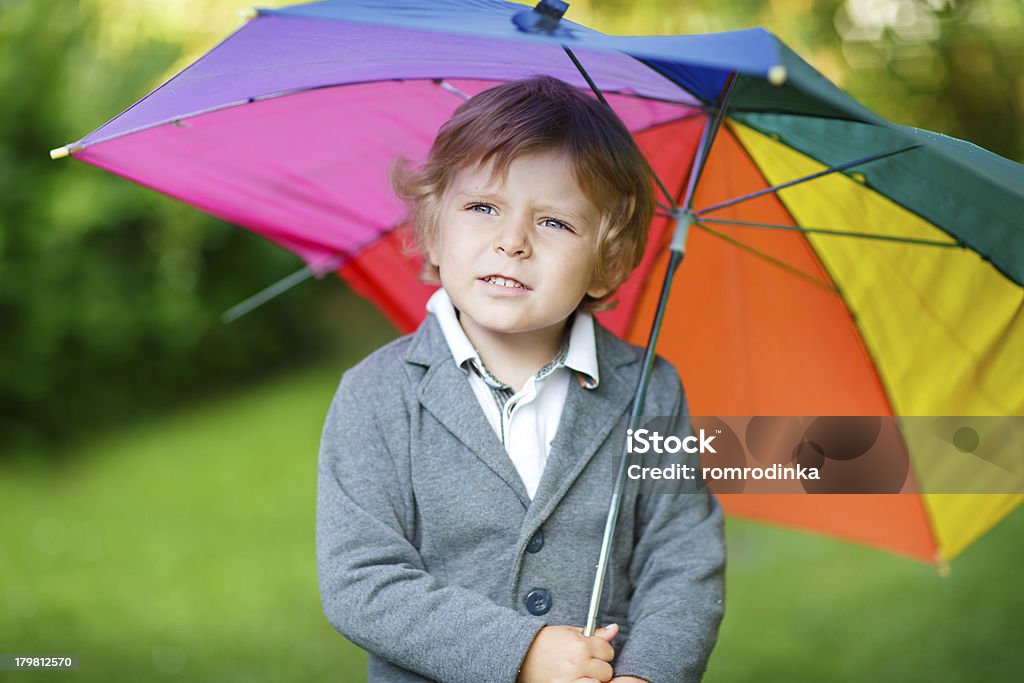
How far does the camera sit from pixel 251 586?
4.43 meters

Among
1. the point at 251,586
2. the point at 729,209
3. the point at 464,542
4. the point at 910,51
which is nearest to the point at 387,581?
the point at 464,542

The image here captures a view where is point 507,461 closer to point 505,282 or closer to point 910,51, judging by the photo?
point 505,282

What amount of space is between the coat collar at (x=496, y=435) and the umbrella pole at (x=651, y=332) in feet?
0.17

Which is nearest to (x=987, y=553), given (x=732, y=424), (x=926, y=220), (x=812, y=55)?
(x=812, y=55)

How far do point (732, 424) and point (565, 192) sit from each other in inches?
37.1

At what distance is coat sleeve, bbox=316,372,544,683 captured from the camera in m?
1.82

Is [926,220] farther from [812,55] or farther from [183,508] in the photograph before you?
[183,508]

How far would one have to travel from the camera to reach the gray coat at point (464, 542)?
186 cm

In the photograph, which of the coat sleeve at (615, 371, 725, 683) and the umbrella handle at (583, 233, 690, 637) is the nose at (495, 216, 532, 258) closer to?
the umbrella handle at (583, 233, 690, 637)

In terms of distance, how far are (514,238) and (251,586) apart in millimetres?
2949

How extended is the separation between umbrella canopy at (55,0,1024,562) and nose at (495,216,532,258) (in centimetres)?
28

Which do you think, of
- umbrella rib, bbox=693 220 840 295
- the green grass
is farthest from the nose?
the green grass

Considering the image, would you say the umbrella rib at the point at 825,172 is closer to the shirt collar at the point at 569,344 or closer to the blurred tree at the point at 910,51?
the shirt collar at the point at 569,344

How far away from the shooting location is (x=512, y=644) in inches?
71.1
